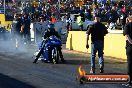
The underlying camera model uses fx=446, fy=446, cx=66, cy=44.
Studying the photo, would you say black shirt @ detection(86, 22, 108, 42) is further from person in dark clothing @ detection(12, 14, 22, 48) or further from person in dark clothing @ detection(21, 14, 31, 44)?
person in dark clothing @ detection(21, 14, 31, 44)

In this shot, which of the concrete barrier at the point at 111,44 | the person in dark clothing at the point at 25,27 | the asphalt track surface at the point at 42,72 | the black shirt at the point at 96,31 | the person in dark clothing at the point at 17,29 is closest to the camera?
the asphalt track surface at the point at 42,72

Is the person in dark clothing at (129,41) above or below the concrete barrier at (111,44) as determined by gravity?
above

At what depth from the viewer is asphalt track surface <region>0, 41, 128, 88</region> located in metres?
11.9

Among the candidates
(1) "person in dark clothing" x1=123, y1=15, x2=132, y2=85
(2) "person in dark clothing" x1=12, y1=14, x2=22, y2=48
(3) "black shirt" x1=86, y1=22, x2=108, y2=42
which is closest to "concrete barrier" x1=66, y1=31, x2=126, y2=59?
(2) "person in dark clothing" x1=12, y1=14, x2=22, y2=48

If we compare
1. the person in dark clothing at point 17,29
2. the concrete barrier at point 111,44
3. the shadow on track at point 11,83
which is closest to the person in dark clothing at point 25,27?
the person in dark clothing at point 17,29

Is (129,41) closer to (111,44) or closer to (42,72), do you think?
(42,72)

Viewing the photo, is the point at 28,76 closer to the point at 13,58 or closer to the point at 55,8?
the point at 13,58

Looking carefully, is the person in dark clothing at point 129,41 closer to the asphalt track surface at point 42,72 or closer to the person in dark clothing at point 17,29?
the asphalt track surface at point 42,72

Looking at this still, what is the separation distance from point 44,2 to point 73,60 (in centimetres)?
2908

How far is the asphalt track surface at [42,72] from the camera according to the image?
11.9 metres

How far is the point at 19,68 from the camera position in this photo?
15570mm

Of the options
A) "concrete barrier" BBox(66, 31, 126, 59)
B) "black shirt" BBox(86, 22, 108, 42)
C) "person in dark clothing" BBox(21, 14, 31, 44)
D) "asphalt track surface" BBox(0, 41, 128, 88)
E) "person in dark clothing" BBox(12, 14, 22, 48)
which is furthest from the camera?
"person in dark clothing" BBox(21, 14, 31, 44)

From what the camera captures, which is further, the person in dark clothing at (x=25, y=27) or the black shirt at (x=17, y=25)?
the person in dark clothing at (x=25, y=27)

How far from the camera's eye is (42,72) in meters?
14.5
